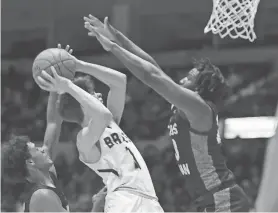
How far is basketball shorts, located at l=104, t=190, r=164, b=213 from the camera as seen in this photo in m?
3.10

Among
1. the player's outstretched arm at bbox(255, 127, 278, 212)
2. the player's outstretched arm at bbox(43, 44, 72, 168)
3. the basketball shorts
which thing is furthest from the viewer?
the player's outstretched arm at bbox(43, 44, 72, 168)

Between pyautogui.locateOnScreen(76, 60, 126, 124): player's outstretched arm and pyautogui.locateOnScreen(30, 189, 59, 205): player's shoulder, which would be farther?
pyautogui.locateOnScreen(30, 189, 59, 205): player's shoulder

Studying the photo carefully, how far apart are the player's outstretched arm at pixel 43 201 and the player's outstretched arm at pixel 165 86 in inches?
35.7

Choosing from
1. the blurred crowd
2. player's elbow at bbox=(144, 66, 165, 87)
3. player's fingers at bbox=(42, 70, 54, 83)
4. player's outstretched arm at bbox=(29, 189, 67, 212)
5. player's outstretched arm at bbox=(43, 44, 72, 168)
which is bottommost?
the blurred crowd

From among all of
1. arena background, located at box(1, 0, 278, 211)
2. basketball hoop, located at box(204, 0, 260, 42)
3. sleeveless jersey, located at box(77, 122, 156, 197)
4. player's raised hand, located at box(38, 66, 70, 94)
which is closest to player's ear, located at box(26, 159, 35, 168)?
sleeveless jersey, located at box(77, 122, 156, 197)

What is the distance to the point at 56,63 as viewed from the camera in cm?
330

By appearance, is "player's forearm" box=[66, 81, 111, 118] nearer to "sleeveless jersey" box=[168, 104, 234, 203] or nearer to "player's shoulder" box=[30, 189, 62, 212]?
"sleeveless jersey" box=[168, 104, 234, 203]

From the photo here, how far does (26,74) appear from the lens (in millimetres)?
9688

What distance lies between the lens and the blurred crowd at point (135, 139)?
25.2 feet

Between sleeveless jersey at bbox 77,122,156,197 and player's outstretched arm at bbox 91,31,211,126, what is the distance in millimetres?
362

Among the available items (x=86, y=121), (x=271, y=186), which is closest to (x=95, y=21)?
(x=86, y=121)

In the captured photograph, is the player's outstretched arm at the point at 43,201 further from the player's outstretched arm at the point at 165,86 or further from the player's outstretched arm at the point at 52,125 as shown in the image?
the player's outstretched arm at the point at 165,86

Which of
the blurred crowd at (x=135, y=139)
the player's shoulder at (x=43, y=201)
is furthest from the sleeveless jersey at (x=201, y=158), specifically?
the blurred crowd at (x=135, y=139)

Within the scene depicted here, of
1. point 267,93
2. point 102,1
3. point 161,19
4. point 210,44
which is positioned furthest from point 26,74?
point 267,93
